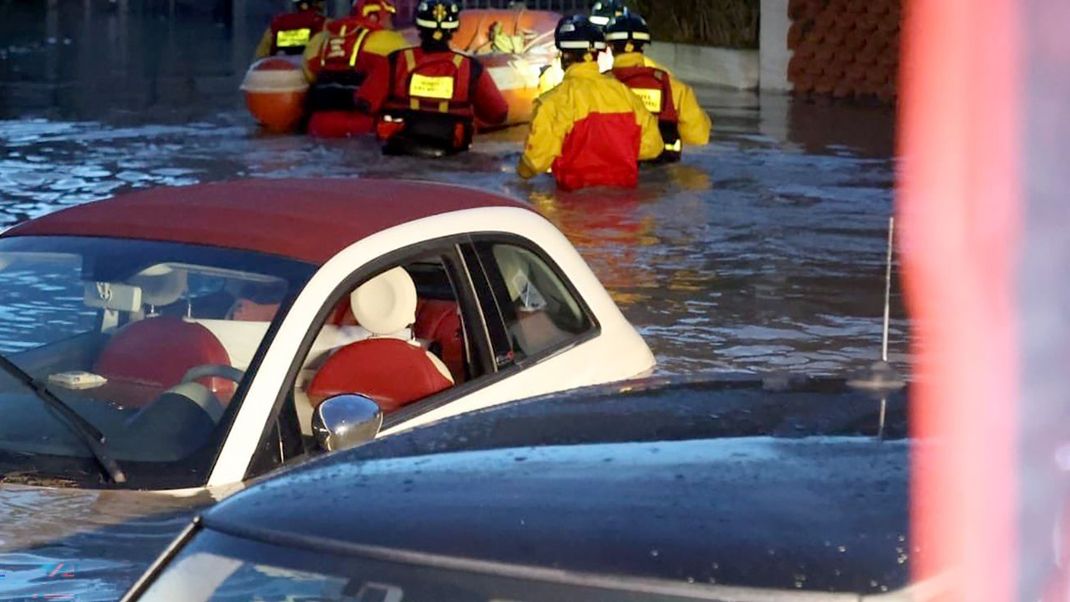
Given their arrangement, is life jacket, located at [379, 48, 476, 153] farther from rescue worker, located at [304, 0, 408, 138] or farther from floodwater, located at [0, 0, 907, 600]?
rescue worker, located at [304, 0, 408, 138]

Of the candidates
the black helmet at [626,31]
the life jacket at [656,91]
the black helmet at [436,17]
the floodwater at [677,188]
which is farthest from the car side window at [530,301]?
the black helmet at [436,17]

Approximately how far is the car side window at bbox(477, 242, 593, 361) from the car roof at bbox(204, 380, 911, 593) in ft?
7.73

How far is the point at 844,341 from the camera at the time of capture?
9461 millimetres

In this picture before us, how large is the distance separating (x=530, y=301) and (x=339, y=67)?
1231cm

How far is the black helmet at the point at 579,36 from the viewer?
14.2 meters

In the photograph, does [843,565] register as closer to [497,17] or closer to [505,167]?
[505,167]

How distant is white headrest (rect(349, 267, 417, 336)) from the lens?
5.39 metres

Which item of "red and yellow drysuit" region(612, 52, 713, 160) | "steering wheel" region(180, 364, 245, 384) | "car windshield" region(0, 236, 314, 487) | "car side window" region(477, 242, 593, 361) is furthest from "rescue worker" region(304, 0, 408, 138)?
"steering wheel" region(180, 364, 245, 384)

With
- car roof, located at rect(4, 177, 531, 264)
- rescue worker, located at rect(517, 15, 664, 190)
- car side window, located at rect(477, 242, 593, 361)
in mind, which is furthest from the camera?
rescue worker, located at rect(517, 15, 664, 190)

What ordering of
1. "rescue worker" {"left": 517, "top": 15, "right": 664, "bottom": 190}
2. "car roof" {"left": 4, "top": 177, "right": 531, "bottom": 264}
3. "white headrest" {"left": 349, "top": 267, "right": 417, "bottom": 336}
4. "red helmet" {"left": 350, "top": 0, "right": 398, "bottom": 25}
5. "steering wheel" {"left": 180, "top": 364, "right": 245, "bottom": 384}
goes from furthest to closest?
"red helmet" {"left": 350, "top": 0, "right": 398, "bottom": 25}, "rescue worker" {"left": 517, "top": 15, "right": 664, "bottom": 190}, "white headrest" {"left": 349, "top": 267, "right": 417, "bottom": 336}, "car roof" {"left": 4, "top": 177, "right": 531, "bottom": 264}, "steering wheel" {"left": 180, "top": 364, "right": 245, "bottom": 384}

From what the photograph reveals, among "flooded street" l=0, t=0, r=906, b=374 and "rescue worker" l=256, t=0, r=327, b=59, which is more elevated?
"rescue worker" l=256, t=0, r=327, b=59

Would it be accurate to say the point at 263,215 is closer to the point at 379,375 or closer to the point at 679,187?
the point at 379,375

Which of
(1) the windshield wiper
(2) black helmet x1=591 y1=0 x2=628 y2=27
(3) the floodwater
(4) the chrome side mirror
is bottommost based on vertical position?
(3) the floodwater

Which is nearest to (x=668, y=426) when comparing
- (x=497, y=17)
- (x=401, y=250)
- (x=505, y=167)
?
(x=401, y=250)
